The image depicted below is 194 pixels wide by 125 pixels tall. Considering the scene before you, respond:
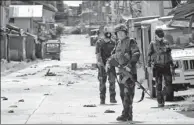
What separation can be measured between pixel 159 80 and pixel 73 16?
406 feet

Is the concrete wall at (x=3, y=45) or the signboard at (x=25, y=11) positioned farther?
the signboard at (x=25, y=11)

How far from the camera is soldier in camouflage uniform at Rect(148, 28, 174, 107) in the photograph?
1146 centimetres

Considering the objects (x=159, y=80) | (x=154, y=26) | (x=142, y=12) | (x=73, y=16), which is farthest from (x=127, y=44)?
(x=73, y=16)

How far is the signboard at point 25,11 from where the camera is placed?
75.9 meters

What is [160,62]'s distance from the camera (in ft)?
37.6

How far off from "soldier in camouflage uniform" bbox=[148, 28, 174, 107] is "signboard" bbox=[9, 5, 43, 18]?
65.5 meters

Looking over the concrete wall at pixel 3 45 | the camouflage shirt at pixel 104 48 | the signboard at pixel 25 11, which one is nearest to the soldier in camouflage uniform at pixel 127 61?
the camouflage shirt at pixel 104 48

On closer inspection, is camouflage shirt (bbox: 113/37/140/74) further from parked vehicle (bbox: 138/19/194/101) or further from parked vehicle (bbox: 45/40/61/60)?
parked vehicle (bbox: 45/40/61/60)

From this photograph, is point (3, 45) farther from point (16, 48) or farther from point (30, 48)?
point (30, 48)

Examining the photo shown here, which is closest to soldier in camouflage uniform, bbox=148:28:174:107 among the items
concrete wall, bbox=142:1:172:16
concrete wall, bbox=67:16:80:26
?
concrete wall, bbox=142:1:172:16

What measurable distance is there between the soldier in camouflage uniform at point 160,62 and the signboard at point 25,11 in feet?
215

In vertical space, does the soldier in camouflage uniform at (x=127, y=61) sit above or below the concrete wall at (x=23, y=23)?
below

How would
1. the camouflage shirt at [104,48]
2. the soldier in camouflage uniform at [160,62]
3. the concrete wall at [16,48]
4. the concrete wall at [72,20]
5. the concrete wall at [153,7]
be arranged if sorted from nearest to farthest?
the soldier in camouflage uniform at [160,62]
the camouflage shirt at [104,48]
the concrete wall at [153,7]
the concrete wall at [16,48]
the concrete wall at [72,20]

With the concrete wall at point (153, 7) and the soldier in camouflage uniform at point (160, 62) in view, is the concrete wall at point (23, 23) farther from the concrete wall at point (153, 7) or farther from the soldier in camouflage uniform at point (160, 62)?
the soldier in camouflage uniform at point (160, 62)
